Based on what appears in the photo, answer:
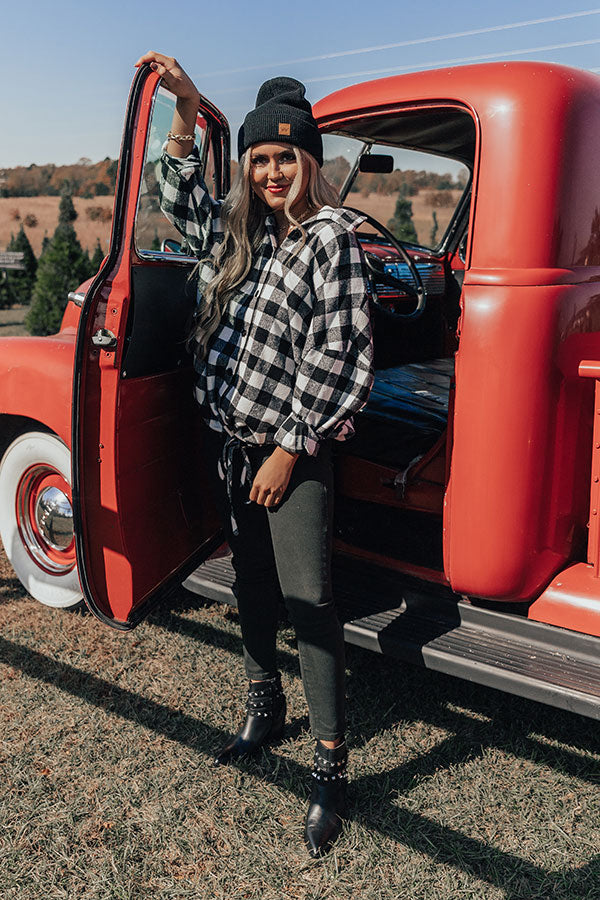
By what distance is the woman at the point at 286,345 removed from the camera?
6.14 ft

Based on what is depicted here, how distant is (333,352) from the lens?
6.05ft

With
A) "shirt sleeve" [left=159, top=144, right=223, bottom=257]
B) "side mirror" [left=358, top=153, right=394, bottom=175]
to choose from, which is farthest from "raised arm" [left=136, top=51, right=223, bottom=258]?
"side mirror" [left=358, top=153, right=394, bottom=175]

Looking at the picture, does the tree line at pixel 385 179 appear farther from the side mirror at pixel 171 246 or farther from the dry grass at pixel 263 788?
the dry grass at pixel 263 788

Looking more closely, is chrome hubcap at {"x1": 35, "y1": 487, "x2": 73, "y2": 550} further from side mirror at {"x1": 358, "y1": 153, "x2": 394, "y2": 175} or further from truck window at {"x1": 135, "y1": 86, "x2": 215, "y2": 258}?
side mirror at {"x1": 358, "y1": 153, "x2": 394, "y2": 175}

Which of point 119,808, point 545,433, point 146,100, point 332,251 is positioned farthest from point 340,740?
point 146,100

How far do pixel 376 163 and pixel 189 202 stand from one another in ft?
6.08

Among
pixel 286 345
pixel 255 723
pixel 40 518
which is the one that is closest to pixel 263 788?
pixel 255 723

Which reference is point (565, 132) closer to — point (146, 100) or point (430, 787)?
point (146, 100)

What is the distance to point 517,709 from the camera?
2.65 meters

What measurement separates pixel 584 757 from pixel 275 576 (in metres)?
1.14

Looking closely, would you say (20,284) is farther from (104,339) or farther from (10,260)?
(104,339)

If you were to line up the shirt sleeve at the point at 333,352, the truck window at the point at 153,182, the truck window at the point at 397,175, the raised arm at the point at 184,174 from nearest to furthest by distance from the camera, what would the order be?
the shirt sleeve at the point at 333,352
the raised arm at the point at 184,174
the truck window at the point at 153,182
the truck window at the point at 397,175

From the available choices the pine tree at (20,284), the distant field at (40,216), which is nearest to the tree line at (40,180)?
the distant field at (40,216)

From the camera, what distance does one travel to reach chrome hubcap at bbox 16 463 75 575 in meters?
3.30
